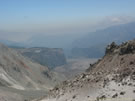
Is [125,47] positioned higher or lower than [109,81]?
higher

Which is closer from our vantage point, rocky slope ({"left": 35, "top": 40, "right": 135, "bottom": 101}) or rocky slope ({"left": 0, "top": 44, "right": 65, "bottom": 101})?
rocky slope ({"left": 35, "top": 40, "right": 135, "bottom": 101})

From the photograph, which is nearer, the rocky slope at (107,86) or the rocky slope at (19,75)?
the rocky slope at (107,86)

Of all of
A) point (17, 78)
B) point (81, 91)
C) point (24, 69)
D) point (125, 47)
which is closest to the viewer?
point (81, 91)

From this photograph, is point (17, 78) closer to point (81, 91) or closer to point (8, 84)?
point (8, 84)

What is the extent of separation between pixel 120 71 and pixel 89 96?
343 cm

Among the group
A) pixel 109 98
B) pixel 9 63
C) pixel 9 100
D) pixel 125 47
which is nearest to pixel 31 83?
pixel 9 63

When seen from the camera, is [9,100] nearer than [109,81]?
No

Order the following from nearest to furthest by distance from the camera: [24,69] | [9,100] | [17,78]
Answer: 1. [9,100]
2. [17,78]
3. [24,69]

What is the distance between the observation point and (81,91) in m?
20.3

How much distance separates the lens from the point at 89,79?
21.4m

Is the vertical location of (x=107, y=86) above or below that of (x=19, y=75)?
below

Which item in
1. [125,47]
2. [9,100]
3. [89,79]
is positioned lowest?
[9,100]

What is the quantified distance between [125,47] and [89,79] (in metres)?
6.24

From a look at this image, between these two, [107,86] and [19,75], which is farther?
[19,75]
